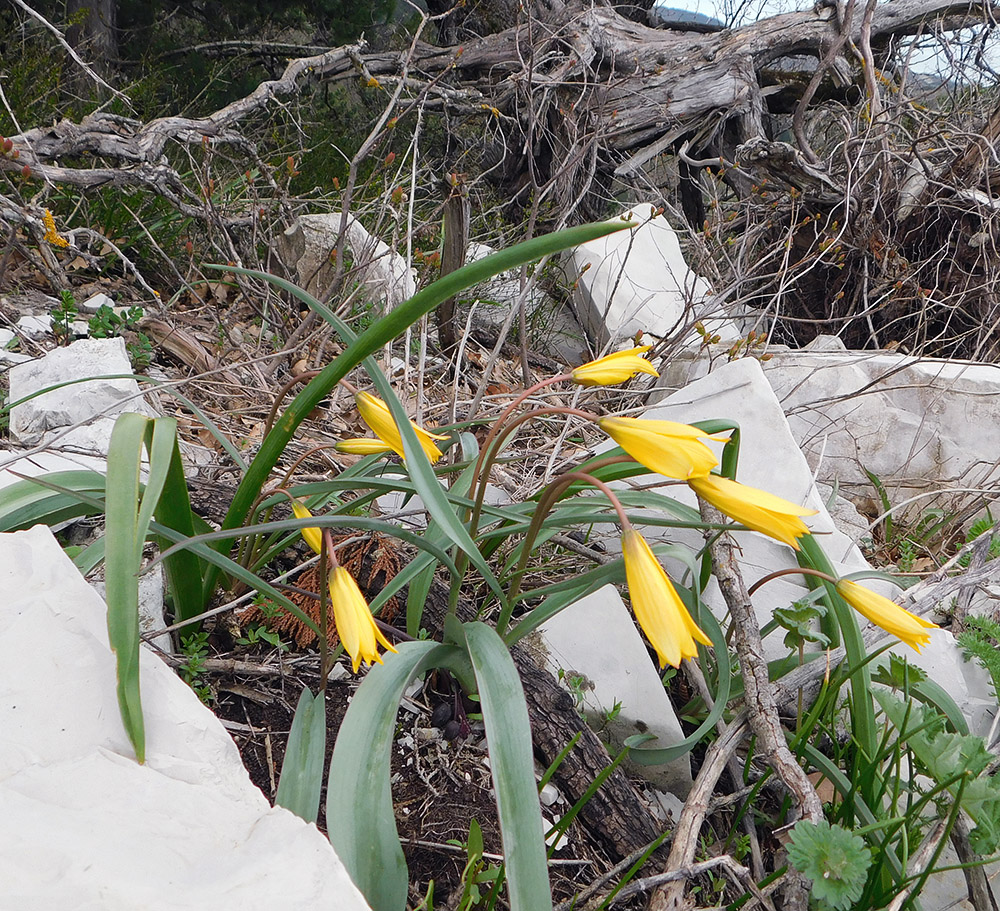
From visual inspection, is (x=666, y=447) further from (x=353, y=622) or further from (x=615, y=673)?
(x=615, y=673)

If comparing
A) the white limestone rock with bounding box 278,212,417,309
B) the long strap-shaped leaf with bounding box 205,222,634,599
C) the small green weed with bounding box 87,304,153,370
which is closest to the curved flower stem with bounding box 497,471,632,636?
the long strap-shaped leaf with bounding box 205,222,634,599

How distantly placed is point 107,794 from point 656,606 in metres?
0.59

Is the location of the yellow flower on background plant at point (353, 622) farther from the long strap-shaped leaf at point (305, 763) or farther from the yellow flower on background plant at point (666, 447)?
the yellow flower on background plant at point (666, 447)

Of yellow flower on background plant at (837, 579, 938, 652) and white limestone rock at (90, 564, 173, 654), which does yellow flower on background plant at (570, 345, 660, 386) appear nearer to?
yellow flower on background plant at (837, 579, 938, 652)

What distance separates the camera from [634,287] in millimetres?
3238

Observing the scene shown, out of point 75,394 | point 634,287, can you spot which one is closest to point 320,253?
point 634,287

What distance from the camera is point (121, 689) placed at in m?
0.79

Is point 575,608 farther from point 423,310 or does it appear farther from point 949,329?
point 949,329

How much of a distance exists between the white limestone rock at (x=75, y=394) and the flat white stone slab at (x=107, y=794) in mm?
812

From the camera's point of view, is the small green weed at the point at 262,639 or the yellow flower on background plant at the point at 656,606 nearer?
the yellow flower on background plant at the point at 656,606

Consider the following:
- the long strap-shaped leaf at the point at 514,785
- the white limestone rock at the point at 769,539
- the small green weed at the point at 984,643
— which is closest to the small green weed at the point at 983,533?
the small green weed at the point at 984,643

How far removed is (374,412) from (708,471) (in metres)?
0.54

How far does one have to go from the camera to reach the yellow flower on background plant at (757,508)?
886 millimetres

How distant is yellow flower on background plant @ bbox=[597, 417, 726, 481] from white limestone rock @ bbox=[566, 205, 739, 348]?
2189mm
